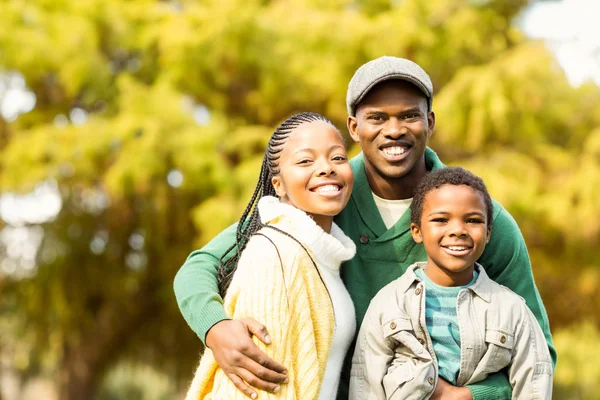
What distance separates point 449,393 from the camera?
2.08 metres

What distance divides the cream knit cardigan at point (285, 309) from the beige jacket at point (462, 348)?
181mm

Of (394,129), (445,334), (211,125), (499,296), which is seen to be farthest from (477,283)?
(211,125)

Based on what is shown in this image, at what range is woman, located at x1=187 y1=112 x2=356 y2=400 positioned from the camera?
6.28 ft

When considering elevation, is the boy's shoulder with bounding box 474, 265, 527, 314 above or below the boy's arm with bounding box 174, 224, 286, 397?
above

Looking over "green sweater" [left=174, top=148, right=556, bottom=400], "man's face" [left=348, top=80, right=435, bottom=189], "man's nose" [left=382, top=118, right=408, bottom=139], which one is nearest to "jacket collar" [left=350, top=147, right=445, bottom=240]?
"green sweater" [left=174, top=148, right=556, bottom=400]

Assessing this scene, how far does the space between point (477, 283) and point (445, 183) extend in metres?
0.29

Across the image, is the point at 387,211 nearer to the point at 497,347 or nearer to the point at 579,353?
the point at 497,347

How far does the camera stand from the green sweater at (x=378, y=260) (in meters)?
2.29

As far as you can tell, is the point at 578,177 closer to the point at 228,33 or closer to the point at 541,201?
the point at 541,201

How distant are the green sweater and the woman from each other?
83 millimetres

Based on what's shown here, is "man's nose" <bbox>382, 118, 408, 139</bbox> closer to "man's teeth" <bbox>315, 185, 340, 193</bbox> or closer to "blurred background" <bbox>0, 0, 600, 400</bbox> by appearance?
"man's teeth" <bbox>315, 185, 340, 193</bbox>

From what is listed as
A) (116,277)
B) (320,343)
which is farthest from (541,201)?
(320,343)

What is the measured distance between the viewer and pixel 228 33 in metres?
7.95

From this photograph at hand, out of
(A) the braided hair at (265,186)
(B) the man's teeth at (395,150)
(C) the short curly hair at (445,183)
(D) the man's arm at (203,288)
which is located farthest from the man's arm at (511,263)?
(D) the man's arm at (203,288)
